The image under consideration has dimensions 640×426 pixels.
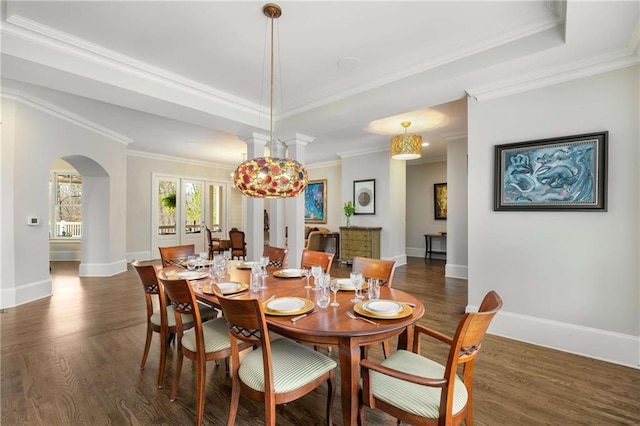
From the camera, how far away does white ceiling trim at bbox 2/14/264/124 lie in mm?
2447

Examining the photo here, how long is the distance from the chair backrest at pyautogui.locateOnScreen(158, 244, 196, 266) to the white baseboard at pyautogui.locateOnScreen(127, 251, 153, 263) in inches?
193

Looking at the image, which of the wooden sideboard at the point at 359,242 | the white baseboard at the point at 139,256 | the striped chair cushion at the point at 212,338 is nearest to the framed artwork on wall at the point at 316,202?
the wooden sideboard at the point at 359,242

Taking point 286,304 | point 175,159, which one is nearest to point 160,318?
point 286,304

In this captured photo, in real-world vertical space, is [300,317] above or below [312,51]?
below

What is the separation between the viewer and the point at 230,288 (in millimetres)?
2184

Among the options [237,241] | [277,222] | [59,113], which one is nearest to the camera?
[59,113]

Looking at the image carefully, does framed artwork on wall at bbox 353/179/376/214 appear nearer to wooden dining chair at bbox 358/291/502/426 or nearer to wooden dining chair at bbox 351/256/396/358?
wooden dining chair at bbox 351/256/396/358

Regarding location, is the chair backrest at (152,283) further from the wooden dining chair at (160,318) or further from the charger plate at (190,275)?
the charger plate at (190,275)

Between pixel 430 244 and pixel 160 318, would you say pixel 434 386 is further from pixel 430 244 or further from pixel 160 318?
pixel 430 244

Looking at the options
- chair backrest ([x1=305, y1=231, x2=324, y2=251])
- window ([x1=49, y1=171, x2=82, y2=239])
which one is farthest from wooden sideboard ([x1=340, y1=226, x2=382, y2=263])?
window ([x1=49, y1=171, x2=82, y2=239])

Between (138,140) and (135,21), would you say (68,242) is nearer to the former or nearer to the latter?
(138,140)

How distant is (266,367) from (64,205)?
29.2ft

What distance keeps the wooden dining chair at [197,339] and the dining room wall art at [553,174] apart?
116 inches

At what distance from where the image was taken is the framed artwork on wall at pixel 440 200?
8.23 m
